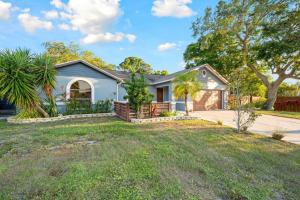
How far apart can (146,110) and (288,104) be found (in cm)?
1709

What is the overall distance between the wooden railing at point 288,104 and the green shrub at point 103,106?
731 inches

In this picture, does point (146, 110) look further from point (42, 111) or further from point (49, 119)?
point (42, 111)

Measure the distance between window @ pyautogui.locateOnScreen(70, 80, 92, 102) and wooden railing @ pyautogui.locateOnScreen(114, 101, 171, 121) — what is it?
3.47m

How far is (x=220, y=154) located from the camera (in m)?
5.30

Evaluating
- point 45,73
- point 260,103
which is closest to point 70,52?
point 45,73

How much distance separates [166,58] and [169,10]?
370 inches

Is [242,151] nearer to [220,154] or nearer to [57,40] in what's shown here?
[220,154]

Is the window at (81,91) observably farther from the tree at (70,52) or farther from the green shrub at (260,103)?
the green shrub at (260,103)

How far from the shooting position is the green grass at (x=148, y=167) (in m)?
3.31

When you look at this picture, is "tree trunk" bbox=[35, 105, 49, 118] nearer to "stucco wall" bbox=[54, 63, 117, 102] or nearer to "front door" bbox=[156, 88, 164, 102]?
"stucco wall" bbox=[54, 63, 117, 102]

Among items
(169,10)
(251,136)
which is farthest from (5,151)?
(169,10)

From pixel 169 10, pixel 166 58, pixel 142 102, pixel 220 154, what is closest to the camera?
pixel 220 154

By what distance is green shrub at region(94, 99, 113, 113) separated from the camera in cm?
1398

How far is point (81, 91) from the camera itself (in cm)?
1454
